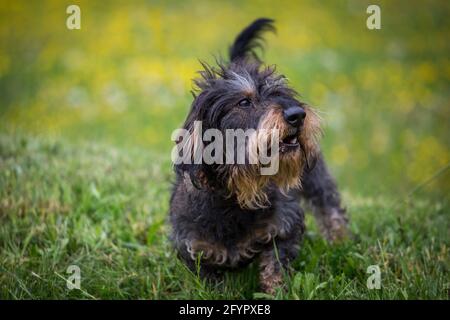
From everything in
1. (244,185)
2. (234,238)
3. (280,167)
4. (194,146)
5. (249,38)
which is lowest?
(234,238)

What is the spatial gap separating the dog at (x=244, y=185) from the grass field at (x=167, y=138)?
0.22 m

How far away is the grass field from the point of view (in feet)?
14.3

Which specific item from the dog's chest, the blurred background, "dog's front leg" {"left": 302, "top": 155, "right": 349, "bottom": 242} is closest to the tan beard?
the dog's chest

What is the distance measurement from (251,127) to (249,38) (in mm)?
1661

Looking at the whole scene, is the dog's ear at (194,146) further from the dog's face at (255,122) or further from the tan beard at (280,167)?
the tan beard at (280,167)

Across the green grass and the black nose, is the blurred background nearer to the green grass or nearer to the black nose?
the green grass

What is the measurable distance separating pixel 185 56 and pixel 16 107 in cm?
446

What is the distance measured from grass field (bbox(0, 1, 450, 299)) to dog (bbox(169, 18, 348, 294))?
223mm

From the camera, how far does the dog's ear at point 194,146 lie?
3799mm

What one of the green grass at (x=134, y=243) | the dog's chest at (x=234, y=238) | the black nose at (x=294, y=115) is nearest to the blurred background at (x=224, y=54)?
the green grass at (x=134, y=243)

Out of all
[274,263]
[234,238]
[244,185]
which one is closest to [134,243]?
[234,238]

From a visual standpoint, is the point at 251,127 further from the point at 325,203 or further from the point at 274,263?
the point at 325,203

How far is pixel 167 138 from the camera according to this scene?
10953 millimetres
